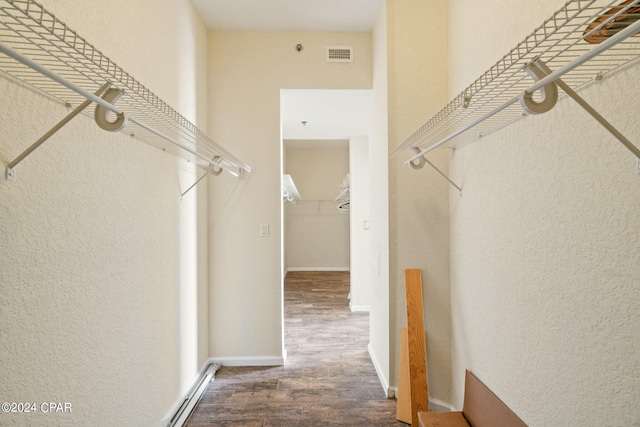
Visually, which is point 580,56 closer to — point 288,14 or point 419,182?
point 419,182

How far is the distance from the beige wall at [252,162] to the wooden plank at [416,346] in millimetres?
1048

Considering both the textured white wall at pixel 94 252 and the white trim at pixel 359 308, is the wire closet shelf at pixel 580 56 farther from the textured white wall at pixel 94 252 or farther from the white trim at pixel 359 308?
the white trim at pixel 359 308

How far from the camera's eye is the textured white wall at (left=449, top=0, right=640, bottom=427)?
2.66ft

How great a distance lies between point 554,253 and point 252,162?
6.48ft

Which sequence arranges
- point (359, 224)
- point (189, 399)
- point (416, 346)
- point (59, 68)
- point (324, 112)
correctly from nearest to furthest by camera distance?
point (59, 68) < point (416, 346) < point (189, 399) < point (324, 112) < point (359, 224)

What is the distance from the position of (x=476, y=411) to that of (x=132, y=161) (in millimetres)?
1961

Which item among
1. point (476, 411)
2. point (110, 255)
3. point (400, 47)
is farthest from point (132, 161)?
point (476, 411)

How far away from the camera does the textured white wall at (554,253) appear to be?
0.81 meters

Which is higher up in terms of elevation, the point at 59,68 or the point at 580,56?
the point at 59,68

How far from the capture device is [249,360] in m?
2.41

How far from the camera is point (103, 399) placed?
117cm

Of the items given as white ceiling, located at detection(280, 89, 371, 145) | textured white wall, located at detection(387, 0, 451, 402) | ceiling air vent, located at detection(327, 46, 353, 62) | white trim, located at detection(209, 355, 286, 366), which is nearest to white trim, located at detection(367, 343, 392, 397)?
textured white wall, located at detection(387, 0, 451, 402)

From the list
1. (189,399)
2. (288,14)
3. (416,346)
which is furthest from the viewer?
(288,14)

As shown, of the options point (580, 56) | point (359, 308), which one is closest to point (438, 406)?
point (580, 56)
